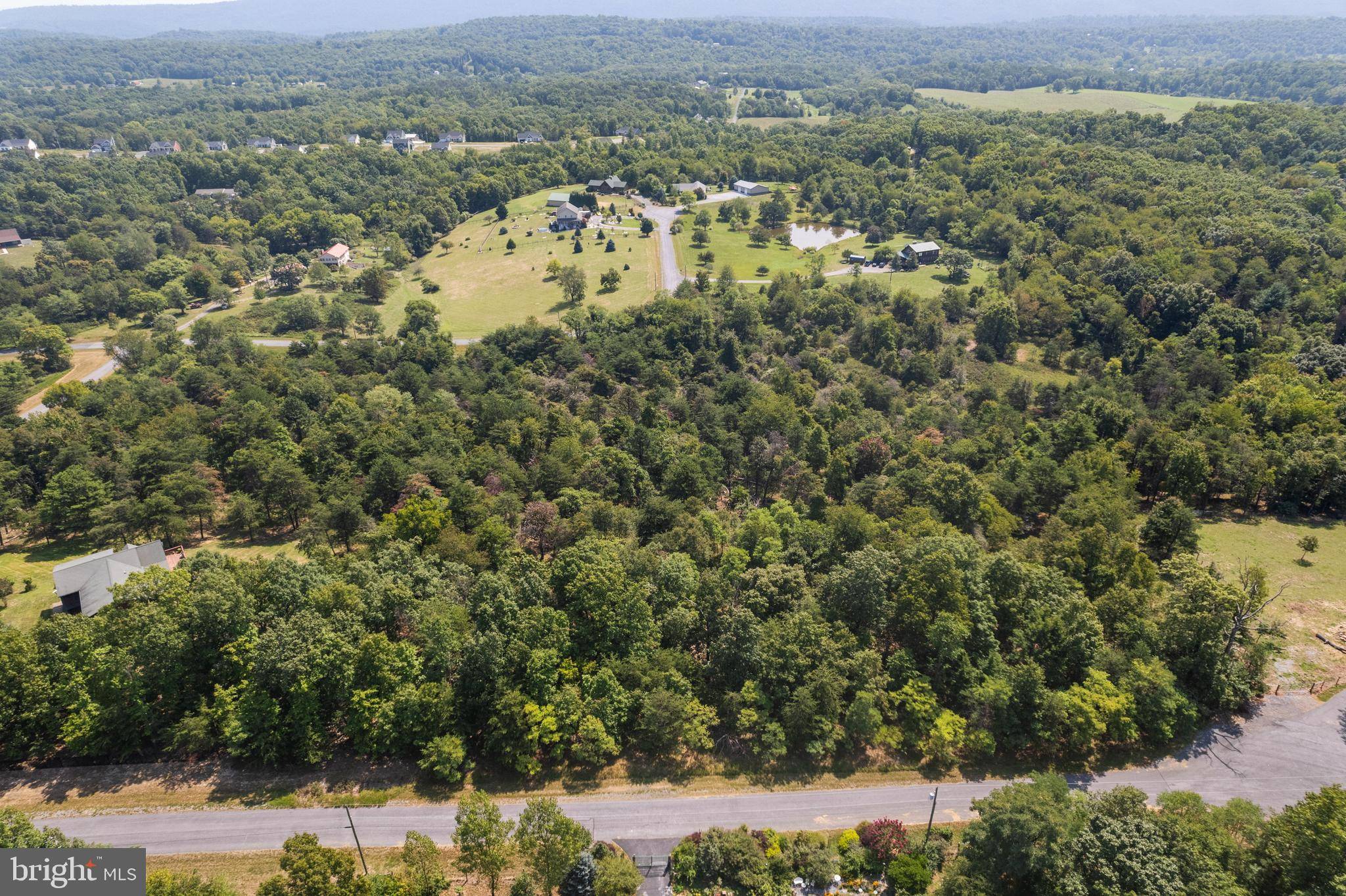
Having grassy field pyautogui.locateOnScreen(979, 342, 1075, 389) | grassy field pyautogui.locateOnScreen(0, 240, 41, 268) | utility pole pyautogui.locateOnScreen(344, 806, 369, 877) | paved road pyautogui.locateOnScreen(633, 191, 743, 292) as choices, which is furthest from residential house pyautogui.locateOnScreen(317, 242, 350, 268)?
utility pole pyautogui.locateOnScreen(344, 806, 369, 877)

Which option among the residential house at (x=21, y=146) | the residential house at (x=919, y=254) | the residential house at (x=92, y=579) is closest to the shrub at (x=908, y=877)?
the residential house at (x=92, y=579)

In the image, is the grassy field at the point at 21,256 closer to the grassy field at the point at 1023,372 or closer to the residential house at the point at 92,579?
the residential house at the point at 92,579

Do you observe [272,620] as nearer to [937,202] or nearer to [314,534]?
[314,534]

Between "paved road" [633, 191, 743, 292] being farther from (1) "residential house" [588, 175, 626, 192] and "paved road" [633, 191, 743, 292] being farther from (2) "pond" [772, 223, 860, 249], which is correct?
(2) "pond" [772, 223, 860, 249]

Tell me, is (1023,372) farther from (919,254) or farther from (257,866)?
(257,866)

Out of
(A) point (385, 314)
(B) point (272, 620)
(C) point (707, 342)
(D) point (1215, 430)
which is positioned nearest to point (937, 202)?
(C) point (707, 342)

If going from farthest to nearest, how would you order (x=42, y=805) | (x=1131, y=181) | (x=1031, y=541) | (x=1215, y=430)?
(x=1131, y=181) → (x=1215, y=430) → (x=1031, y=541) → (x=42, y=805)

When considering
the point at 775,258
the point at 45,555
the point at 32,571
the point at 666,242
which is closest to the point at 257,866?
the point at 32,571
